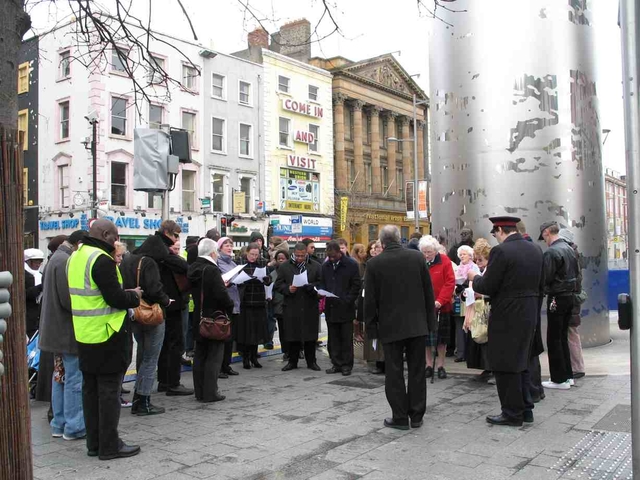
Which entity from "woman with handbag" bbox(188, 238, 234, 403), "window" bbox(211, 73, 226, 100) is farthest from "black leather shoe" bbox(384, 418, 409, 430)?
"window" bbox(211, 73, 226, 100)

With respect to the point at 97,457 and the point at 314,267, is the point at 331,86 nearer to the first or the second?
the point at 314,267

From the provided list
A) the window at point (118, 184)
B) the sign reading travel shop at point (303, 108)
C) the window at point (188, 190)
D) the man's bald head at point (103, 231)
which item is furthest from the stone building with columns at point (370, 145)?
the man's bald head at point (103, 231)

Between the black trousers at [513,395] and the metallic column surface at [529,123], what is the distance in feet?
13.2

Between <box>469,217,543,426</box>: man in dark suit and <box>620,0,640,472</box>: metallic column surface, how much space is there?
197cm

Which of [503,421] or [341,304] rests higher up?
[341,304]

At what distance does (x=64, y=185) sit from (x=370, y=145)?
2374 centimetres

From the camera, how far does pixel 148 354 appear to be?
638 centimetres

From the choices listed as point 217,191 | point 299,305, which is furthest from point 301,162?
point 299,305

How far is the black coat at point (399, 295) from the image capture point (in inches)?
232

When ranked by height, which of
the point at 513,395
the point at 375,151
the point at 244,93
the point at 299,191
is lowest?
the point at 513,395

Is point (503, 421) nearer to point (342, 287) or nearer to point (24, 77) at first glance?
point (342, 287)

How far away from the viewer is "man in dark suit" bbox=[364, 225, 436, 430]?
580 centimetres

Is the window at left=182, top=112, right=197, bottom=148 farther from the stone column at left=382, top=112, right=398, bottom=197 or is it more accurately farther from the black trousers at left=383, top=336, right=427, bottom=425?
the black trousers at left=383, top=336, right=427, bottom=425

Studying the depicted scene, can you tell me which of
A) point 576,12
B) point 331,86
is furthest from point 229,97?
point 576,12
